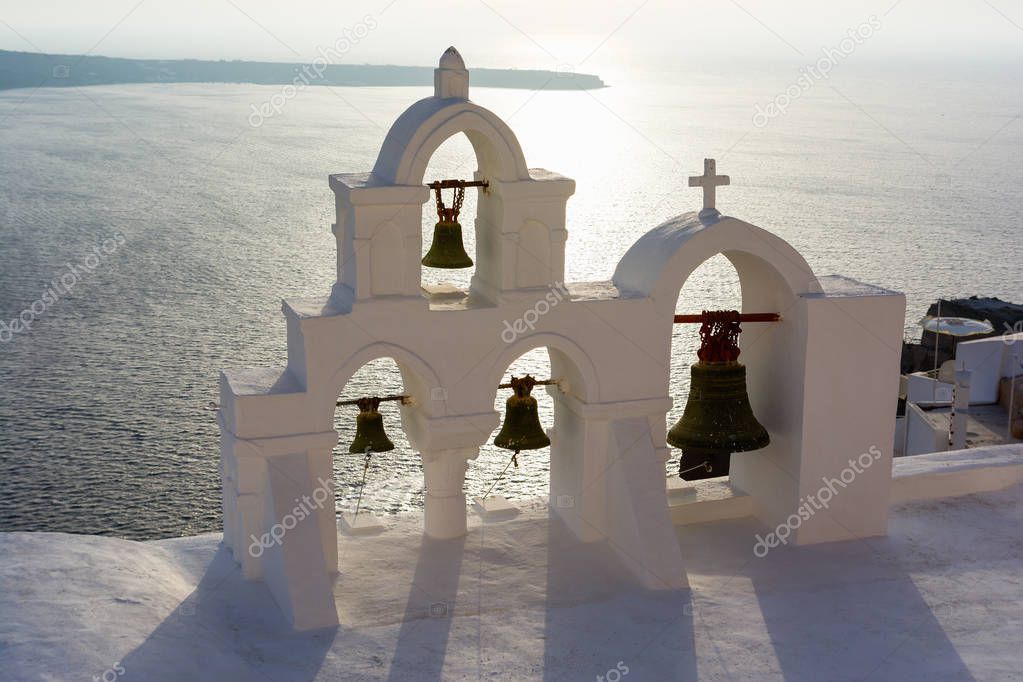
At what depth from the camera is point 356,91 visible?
136625mm

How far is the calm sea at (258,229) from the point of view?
87.5ft

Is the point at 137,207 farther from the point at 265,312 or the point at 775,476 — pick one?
the point at 775,476

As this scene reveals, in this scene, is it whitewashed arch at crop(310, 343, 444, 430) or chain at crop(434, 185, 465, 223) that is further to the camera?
chain at crop(434, 185, 465, 223)

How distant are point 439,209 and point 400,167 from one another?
51.1 inches

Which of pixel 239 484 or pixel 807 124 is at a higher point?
pixel 807 124

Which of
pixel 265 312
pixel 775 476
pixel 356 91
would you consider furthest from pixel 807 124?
pixel 775 476

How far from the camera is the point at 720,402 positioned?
40.6 feet

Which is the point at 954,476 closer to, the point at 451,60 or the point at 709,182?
the point at 709,182

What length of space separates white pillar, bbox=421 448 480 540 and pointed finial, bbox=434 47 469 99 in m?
3.48

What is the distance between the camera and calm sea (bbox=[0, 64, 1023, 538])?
26672mm

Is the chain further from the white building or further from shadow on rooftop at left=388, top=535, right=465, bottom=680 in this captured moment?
shadow on rooftop at left=388, top=535, right=465, bottom=680

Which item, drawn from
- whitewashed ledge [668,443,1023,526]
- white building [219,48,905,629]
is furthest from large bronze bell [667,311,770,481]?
whitewashed ledge [668,443,1023,526]

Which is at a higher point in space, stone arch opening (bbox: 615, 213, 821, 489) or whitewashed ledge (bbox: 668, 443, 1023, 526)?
stone arch opening (bbox: 615, 213, 821, 489)

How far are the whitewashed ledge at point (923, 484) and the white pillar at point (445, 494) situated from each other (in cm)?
231
